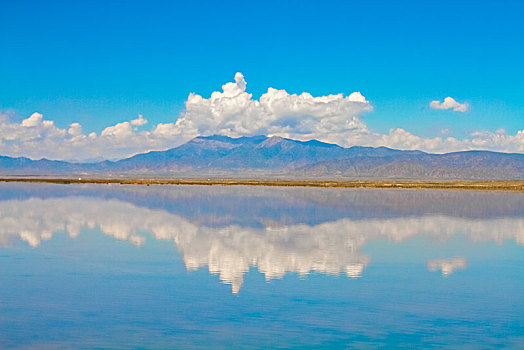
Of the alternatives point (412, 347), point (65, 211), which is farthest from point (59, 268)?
point (65, 211)

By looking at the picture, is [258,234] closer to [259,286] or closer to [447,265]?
[447,265]

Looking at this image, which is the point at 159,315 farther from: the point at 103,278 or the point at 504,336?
the point at 504,336

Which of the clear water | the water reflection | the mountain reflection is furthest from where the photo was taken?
the mountain reflection

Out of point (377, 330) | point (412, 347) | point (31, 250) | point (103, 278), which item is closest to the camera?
point (412, 347)

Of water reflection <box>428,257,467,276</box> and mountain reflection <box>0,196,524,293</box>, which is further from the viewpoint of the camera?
mountain reflection <box>0,196,524,293</box>

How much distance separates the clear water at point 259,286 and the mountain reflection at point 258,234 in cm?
11

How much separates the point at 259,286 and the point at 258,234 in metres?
12.5

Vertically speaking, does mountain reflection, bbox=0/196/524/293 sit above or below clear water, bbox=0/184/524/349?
above

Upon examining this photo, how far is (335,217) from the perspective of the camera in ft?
132

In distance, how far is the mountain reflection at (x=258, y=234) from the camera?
2136 cm

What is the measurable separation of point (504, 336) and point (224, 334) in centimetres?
620

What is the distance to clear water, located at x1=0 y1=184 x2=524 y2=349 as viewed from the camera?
12.9 metres

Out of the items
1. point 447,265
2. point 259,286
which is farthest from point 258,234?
point 259,286

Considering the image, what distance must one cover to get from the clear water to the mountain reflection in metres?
0.11
